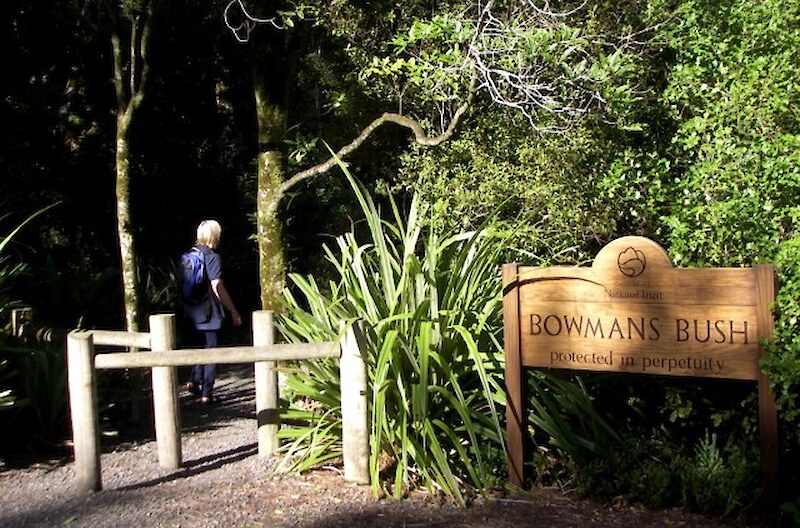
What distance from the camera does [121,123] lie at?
910cm

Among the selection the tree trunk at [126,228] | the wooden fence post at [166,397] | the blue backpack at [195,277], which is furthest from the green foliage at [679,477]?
the tree trunk at [126,228]

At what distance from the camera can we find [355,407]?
588 centimetres

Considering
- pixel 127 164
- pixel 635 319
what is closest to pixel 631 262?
pixel 635 319

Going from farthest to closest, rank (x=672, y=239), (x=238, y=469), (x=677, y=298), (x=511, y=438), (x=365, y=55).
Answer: (x=365, y=55) → (x=672, y=239) → (x=238, y=469) → (x=511, y=438) → (x=677, y=298)

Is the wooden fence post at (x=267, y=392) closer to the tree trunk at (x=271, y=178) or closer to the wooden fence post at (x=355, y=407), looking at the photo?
the wooden fence post at (x=355, y=407)

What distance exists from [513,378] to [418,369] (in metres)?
0.59

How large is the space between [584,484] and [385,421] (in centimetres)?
126

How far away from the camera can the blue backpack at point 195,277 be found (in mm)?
8711

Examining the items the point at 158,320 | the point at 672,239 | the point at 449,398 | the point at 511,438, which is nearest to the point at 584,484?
the point at 511,438

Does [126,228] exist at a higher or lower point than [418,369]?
higher

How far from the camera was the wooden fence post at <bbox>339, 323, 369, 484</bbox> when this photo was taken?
5.88 meters

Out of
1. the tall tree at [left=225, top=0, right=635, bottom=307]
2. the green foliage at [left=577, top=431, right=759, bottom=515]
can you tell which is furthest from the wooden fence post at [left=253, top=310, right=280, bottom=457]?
the green foliage at [left=577, top=431, right=759, bottom=515]

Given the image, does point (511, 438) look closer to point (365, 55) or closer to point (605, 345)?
point (605, 345)

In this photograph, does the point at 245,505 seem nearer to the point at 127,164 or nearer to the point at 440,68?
the point at 440,68
